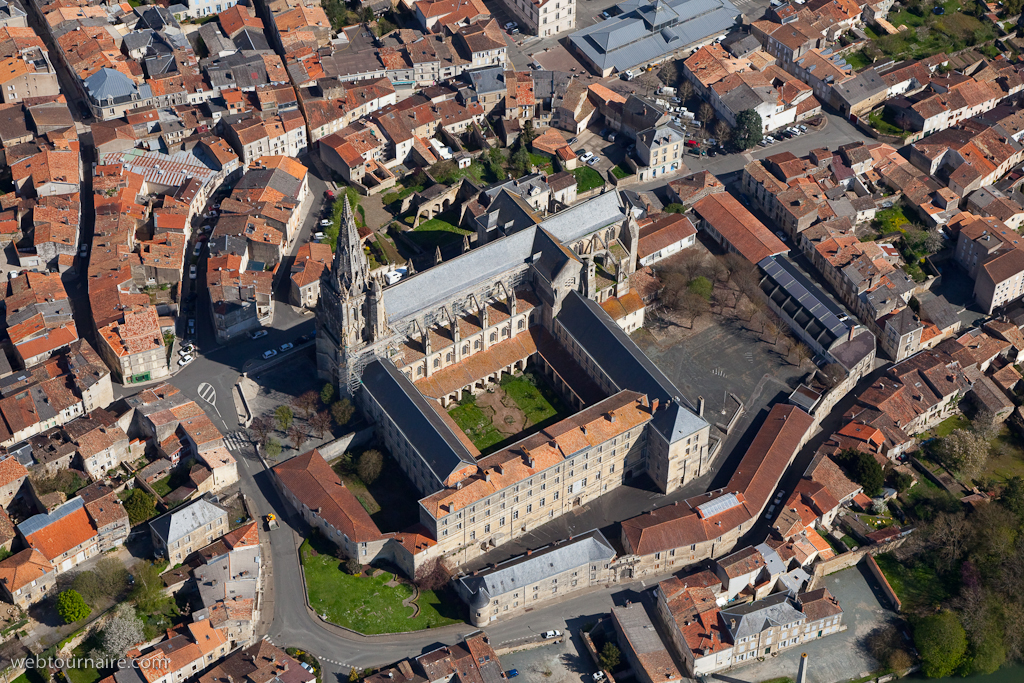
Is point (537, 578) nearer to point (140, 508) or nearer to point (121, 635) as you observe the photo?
point (121, 635)

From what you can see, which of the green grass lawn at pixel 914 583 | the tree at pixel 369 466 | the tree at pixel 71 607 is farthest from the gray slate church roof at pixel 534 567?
the tree at pixel 71 607

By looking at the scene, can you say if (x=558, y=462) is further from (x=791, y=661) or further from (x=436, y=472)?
(x=791, y=661)

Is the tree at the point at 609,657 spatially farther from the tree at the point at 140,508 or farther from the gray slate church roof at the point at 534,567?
the tree at the point at 140,508

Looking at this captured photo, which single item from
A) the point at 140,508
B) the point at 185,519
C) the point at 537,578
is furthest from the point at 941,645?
the point at 140,508

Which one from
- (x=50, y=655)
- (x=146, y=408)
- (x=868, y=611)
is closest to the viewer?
(x=50, y=655)

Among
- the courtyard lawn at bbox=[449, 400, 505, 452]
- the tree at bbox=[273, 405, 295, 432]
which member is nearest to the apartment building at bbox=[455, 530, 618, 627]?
the courtyard lawn at bbox=[449, 400, 505, 452]

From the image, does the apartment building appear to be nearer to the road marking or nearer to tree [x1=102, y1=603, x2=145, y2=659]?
tree [x1=102, y1=603, x2=145, y2=659]

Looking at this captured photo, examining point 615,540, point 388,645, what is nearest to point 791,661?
point 615,540
